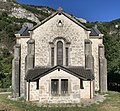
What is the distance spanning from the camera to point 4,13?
142375 mm

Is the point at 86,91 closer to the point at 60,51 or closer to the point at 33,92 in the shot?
the point at 33,92

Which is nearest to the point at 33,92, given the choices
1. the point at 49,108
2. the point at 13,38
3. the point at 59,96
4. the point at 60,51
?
the point at 59,96

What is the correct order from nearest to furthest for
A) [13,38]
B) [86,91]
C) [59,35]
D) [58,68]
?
[58,68], [86,91], [59,35], [13,38]

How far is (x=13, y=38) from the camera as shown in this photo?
111 m

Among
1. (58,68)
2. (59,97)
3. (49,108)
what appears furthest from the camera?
(58,68)

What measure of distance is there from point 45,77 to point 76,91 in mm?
3904

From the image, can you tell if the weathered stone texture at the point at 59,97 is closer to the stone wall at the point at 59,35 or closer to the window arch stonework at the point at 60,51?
the window arch stonework at the point at 60,51

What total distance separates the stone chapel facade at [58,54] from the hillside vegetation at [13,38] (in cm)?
783

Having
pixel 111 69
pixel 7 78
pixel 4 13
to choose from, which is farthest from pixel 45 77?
pixel 4 13

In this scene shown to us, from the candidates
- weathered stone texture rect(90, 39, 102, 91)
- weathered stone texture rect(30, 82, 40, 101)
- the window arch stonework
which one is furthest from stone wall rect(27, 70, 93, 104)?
weathered stone texture rect(90, 39, 102, 91)

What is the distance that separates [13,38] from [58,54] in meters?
81.1

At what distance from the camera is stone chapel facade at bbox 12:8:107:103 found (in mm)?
30075

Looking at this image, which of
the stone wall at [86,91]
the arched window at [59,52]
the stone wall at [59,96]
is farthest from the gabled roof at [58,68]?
the arched window at [59,52]

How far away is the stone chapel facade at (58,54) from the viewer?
30.1 m
